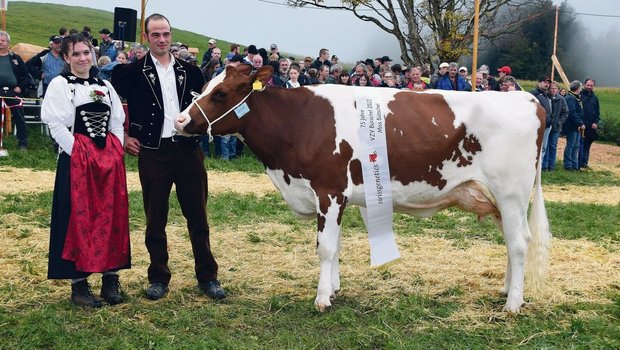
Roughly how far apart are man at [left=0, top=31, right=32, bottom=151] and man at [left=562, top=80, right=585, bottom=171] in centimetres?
1325

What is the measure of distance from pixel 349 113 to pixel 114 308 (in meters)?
2.67

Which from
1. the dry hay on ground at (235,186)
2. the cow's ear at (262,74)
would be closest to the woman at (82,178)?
the cow's ear at (262,74)

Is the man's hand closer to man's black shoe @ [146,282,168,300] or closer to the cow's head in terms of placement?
the cow's head

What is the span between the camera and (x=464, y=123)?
19.8 ft

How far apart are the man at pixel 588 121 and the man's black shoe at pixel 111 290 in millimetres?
14876

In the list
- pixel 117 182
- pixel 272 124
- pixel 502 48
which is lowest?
pixel 117 182

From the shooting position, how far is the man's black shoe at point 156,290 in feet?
20.3

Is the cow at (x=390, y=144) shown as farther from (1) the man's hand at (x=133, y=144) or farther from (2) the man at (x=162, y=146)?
(1) the man's hand at (x=133, y=144)

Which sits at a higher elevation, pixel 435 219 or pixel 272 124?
pixel 272 124

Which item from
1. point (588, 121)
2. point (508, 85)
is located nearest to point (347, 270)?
point (508, 85)

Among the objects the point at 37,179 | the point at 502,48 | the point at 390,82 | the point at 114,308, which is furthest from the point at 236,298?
the point at 502,48

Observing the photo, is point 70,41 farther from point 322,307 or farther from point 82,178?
point 322,307

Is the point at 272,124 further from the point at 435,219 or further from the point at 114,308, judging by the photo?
the point at 435,219

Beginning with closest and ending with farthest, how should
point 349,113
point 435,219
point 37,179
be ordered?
point 349,113
point 435,219
point 37,179
